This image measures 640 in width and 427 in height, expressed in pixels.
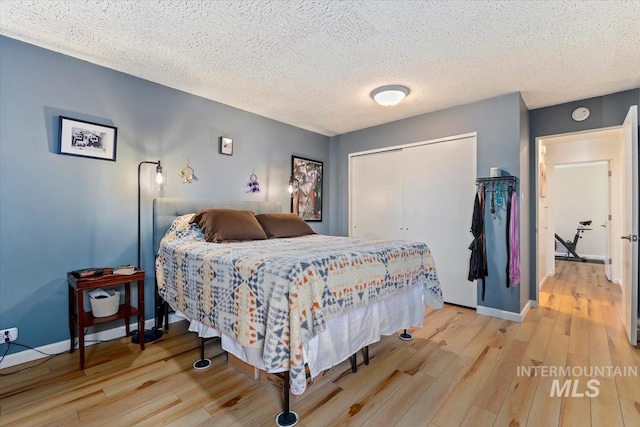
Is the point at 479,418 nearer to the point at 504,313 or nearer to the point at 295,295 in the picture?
the point at 295,295

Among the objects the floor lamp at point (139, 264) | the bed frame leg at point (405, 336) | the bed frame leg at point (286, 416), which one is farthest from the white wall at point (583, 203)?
the floor lamp at point (139, 264)

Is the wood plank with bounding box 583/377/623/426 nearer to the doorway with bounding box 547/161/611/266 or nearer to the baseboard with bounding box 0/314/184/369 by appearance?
the baseboard with bounding box 0/314/184/369

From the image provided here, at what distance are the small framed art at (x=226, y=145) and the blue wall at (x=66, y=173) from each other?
19 cm

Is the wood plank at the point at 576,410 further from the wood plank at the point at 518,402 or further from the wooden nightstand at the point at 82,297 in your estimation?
the wooden nightstand at the point at 82,297

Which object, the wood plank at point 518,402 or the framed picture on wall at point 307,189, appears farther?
the framed picture on wall at point 307,189

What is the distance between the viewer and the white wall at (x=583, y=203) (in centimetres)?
711

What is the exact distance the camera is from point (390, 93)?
3.04 m

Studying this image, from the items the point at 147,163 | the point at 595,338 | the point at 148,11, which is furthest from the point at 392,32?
the point at 595,338

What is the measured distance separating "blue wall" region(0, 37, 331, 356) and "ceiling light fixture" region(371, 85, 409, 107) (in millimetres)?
1939

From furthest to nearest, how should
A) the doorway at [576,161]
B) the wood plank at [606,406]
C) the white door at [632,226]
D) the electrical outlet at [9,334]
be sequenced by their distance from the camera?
1. the doorway at [576,161]
2. the white door at [632,226]
3. the electrical outlet at [9,334]
4. the wood plank at [606,406]

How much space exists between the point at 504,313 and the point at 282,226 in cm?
261

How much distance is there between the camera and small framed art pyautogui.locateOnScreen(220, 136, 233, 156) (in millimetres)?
3441

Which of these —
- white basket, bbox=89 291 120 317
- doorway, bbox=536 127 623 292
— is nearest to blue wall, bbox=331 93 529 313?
doorway, bbox=536 127 623 292

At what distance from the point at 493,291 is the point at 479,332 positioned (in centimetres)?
69
